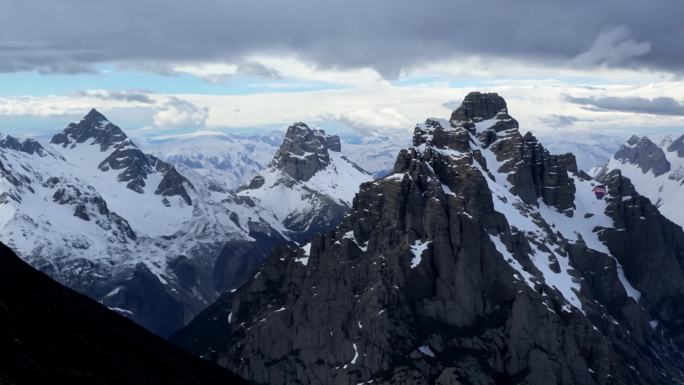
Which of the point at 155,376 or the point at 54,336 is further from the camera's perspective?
the point at 155,376

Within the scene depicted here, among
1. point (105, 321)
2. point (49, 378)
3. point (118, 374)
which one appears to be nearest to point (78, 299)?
point (105, 321)

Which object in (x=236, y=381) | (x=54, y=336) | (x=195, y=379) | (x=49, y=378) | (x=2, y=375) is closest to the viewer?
(x=2, y=375)

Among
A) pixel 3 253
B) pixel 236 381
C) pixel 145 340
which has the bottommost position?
pixel 236 381

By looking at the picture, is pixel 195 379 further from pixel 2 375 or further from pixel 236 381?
pixel 2 375

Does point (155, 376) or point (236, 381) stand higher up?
point (155, 376)

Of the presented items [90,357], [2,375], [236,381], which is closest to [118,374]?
[90,357]

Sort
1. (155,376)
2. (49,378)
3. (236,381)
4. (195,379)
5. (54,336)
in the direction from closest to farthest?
(49,378) < (54,336) < (155,376) < (195,379) < (236,381)
